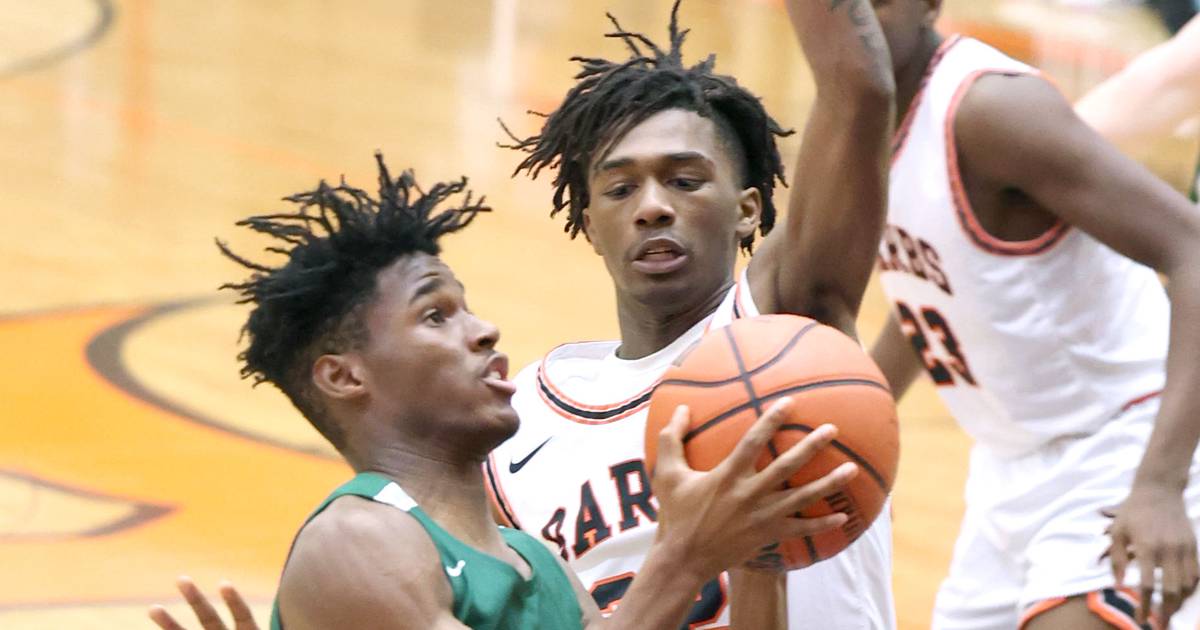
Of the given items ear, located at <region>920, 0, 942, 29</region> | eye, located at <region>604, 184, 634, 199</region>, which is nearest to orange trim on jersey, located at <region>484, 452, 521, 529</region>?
eye, located at <region>604, 184, 634, 199</region>

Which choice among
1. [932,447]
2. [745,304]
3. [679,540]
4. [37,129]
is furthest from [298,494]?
[37,129]

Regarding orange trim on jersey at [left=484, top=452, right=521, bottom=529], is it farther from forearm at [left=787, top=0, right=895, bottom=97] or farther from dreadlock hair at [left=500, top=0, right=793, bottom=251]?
forearm at [left=787, top=0, right=895, bottom=97]

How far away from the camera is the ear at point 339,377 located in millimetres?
2916

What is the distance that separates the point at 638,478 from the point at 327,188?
0.73 m

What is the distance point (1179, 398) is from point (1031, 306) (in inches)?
20.3

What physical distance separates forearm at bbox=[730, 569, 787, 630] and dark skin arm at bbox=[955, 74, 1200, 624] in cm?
88

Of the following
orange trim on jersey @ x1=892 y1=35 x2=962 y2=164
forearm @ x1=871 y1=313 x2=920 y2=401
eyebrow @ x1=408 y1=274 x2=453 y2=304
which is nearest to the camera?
eyebrow @ x1=408 y1=274 x2=453 y2=304

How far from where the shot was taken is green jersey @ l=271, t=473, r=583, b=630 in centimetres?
276

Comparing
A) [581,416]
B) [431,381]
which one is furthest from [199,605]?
[581,416]

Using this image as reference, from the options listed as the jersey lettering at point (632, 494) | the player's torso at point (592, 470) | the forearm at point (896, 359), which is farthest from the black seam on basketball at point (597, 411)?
the forearm at point (896, 359)

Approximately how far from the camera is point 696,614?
314 cm

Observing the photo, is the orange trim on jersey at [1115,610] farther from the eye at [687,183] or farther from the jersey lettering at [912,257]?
the eye at [687,183]

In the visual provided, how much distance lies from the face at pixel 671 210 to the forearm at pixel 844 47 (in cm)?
33

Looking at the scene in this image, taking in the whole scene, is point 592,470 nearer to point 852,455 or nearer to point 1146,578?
point 852,455
